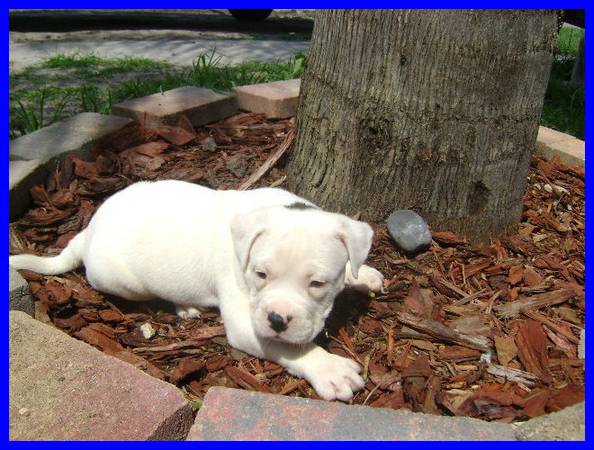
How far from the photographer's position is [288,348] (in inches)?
102

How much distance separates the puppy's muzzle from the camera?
237cm

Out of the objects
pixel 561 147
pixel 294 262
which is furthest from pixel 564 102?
pixel 294 262

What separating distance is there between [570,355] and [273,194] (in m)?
1.48

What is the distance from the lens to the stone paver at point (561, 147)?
4180mm

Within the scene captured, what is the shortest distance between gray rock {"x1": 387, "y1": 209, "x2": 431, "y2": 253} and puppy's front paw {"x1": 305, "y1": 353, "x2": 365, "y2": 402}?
822mm

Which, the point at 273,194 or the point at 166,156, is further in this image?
the point at 166,156

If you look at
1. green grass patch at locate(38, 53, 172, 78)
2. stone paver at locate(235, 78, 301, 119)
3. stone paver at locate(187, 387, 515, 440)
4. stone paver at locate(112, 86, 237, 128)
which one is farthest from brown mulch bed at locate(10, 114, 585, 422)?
green grass patch at locate(38, 53, 172, 78)

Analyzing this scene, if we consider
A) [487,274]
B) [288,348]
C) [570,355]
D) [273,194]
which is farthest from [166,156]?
[570,355]

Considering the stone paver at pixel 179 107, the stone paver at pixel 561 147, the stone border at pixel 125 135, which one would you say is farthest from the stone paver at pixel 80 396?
the stone paver at pixel 561 147

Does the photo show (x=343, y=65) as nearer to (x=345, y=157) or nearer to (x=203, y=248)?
(x=345, y=157)

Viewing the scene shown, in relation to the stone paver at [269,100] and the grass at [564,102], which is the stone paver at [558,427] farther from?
the stone paver at [269,100]

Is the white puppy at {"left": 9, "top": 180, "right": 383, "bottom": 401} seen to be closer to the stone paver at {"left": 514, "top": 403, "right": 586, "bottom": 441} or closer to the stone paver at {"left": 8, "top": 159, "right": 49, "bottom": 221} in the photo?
the stone paver at {"left": 8, "top": 159, "right": 49, "bottom": 221}

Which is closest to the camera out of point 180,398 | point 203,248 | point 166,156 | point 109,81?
point 180,398

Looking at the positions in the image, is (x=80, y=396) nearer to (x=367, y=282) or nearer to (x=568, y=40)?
(x=367, y=282)
